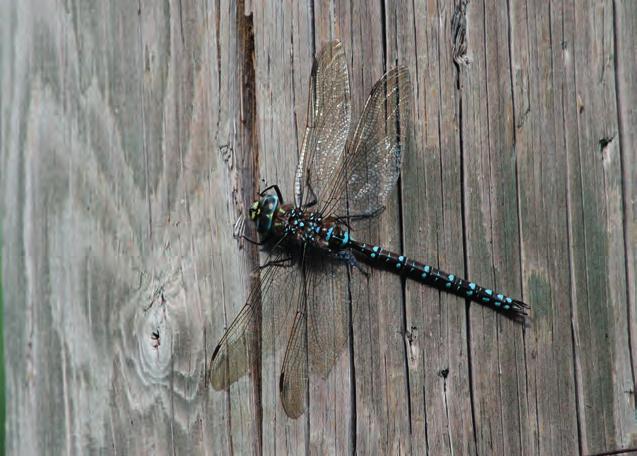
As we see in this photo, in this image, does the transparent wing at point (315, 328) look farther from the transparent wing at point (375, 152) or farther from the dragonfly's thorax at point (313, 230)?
the transparent wing at point (375, 152)

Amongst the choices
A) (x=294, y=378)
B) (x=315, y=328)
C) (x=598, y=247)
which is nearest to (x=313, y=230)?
(x=315, y=328)

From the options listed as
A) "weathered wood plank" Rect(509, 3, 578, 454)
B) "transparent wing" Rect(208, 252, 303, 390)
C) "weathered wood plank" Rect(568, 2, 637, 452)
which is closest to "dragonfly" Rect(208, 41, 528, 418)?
"transparent wing" Rect(208, 252, 303, 390)

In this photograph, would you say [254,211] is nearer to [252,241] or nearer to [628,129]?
[252,241]

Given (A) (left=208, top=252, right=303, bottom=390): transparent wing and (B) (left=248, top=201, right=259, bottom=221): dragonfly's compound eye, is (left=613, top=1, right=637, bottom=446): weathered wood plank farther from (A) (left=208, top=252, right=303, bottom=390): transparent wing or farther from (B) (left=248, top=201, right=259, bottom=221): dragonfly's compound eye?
(B) (left=248, top=201, right=259, bottom=221): dragonfly's compound eye

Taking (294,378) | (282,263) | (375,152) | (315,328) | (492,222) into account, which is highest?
(375,152)

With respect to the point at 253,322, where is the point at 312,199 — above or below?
above

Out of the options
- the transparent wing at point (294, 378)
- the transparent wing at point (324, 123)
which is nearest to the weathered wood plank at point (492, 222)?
the transparent wing at point (324, 123)
